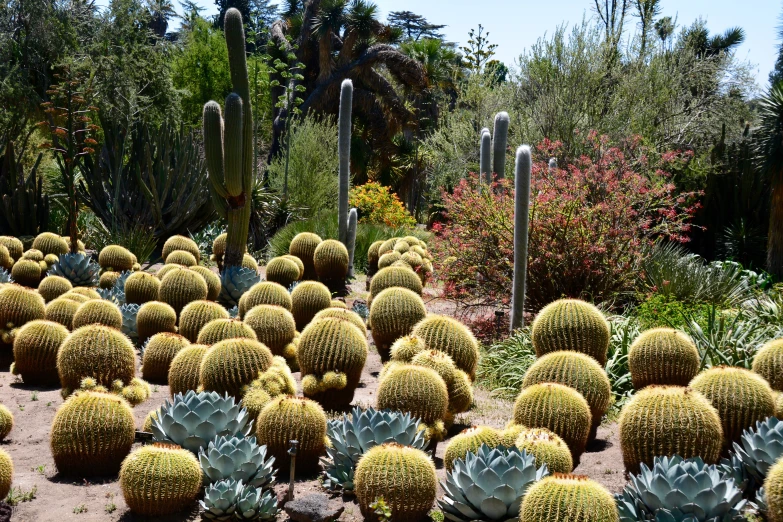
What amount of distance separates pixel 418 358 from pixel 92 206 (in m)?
11.9

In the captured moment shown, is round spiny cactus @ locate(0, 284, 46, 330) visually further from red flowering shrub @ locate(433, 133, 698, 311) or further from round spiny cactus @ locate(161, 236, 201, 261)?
red flowering shrub @ locate(433, 133, 698, 311)

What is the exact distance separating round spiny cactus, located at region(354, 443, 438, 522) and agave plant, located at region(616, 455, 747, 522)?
1140 mm

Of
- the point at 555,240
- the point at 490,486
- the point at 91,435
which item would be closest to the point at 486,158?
the point at 555,240

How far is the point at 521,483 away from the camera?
439 centimetres

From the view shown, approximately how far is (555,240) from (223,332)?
184 inches

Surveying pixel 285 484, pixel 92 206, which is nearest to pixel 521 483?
pixel 285 484

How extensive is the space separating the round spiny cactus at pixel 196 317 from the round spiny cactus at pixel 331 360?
192 cm

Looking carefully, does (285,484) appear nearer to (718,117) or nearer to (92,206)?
(92,206)

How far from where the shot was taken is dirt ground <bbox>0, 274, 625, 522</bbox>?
4.95 metres

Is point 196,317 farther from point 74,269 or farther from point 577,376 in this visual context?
point 577,376

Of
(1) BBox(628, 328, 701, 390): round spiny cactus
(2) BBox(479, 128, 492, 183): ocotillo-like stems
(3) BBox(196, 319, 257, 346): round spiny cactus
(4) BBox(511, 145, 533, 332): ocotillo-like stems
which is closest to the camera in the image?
(1) BBox(628, 328, 701, 390): round spiny cactus

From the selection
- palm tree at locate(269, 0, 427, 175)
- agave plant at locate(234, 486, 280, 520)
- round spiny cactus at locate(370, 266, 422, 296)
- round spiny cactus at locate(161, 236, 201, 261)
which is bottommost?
agave plant at locate(234, 486, 280, 520)

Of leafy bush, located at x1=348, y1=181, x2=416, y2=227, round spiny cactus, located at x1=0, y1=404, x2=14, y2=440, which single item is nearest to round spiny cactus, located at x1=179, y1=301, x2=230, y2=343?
round spiny cactus, located at x1=0, y1=404, x2=14, y2=440

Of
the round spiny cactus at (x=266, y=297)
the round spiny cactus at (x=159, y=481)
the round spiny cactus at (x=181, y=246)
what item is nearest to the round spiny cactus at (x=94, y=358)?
the round spiny cactus at (x=159, y=481)
